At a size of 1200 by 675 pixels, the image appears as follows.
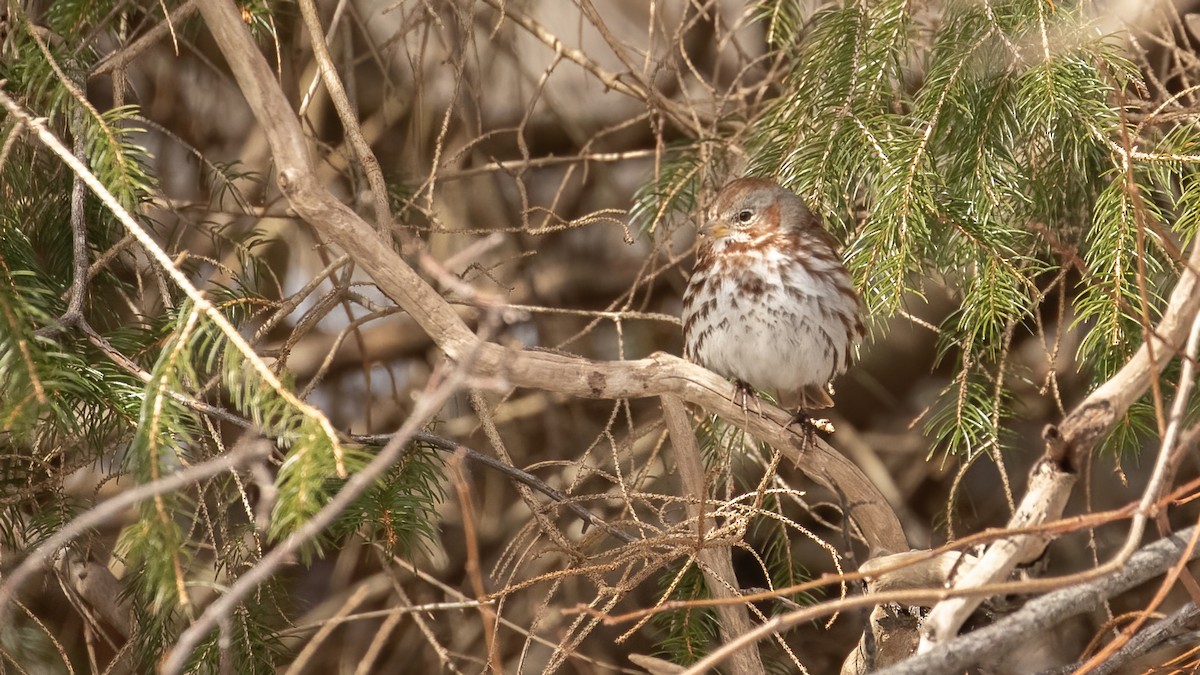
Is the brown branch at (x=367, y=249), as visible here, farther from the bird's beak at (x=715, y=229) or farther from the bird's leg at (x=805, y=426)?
the bird's beak at (x=715, y=229)

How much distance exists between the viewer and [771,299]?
2.71m

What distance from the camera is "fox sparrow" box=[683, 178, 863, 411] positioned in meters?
2.68

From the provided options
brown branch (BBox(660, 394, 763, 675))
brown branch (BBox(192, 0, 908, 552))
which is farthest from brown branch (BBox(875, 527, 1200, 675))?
brown branch (BBox(660, 394, 763, 675))

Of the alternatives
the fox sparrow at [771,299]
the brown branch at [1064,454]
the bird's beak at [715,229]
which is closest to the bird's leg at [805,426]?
the fox sparrow at [771,299]

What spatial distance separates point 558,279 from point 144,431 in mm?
2493

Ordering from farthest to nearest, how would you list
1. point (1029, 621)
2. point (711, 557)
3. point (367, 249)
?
point (711, 557) → point (367, 249) → point (1029, 621)

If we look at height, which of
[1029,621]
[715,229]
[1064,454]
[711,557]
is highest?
[715,229]

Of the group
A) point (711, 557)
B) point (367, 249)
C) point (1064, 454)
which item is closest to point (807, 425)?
point (711, 557)

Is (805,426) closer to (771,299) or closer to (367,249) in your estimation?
(771,299)

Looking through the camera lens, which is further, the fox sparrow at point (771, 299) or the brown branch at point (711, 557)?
the fox sparrow at point (771, 299)

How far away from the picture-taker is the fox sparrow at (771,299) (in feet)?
8.80

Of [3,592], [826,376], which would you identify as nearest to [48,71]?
[3,592]

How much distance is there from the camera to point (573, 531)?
3736mm

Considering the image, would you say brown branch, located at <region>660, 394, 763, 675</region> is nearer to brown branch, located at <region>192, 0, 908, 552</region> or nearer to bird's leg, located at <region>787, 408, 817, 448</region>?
bird's leg, located at <region>787, 408, 817, 448</region>
